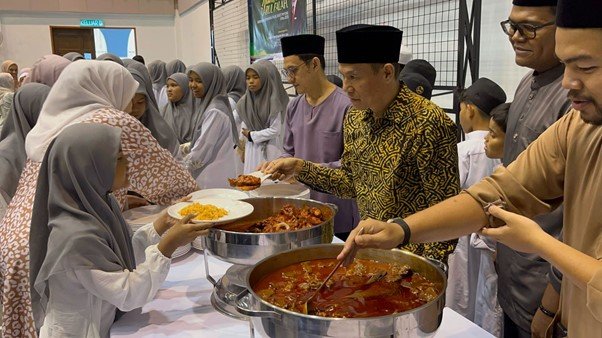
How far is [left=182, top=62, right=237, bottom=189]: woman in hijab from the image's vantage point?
141 inches

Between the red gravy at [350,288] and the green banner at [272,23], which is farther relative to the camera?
the green banner at [272,23]

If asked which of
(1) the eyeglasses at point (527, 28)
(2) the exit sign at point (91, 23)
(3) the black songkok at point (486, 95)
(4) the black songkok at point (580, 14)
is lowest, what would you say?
(3) the black songkok at point (486, 95)

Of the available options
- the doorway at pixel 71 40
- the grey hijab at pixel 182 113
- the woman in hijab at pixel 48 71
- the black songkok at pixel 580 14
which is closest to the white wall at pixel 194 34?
the doorway at pixel 71 40

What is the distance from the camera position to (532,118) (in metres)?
1.44

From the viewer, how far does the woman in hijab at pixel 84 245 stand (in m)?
1.23

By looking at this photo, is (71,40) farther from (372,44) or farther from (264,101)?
(372,44)

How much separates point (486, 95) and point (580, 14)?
1.68 meters

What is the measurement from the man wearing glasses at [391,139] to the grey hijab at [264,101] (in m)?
2.29

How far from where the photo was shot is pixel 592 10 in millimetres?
742

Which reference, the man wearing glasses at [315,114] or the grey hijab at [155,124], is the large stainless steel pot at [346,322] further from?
the grey hijab at [155,124]

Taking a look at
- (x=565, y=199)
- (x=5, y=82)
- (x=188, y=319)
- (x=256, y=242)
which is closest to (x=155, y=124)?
(x=188, y=319)

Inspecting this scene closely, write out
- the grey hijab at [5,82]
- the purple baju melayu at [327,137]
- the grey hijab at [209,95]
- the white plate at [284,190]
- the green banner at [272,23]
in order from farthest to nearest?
the green banner at [272,23]
the grey hijab at [5,82]
the grey hijab at [209,95]
the purple baju melayu at [327,137]
the white plate at [284,190]

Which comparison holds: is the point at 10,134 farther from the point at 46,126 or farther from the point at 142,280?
the point at 142,280

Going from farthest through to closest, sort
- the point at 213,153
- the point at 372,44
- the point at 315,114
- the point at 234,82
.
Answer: the point at 234,82 → the point at 213,153 → the point at 315,114 → the point at 372,44
